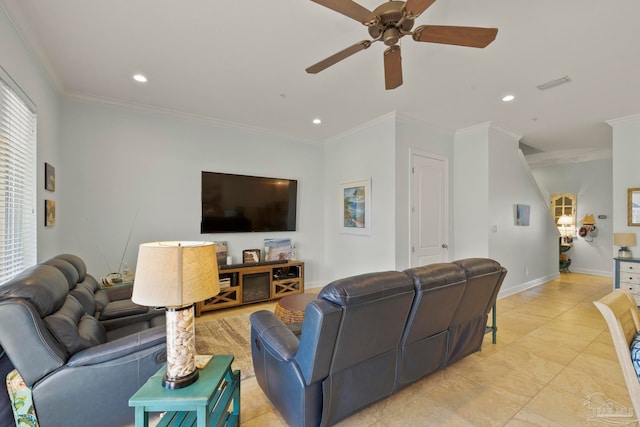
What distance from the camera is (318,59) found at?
8.95ft

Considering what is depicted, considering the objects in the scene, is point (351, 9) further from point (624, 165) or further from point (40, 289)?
point (624, 165)

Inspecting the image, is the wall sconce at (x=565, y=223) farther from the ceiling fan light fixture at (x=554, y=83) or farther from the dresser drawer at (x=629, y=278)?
the ceiling fan light fixture at (x=554, y=83)

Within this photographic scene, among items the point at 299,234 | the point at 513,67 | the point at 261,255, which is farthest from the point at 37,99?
the point at 513,67

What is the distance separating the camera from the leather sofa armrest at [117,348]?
1578mm

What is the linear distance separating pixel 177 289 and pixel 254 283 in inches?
125

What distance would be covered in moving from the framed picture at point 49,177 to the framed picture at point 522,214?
6547mm

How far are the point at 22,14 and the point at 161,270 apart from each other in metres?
2.41

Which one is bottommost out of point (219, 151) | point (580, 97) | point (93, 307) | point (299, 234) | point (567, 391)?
point (567, 391)

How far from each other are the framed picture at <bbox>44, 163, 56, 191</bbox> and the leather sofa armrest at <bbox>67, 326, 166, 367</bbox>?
7.06 feet

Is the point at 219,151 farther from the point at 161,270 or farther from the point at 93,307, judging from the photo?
the point at 161,270

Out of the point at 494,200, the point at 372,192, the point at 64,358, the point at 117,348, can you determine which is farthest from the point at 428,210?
the point at 64,358

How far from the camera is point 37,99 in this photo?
2654mm

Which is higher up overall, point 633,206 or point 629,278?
point 633,206

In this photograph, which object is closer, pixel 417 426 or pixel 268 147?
pixel 417 426
